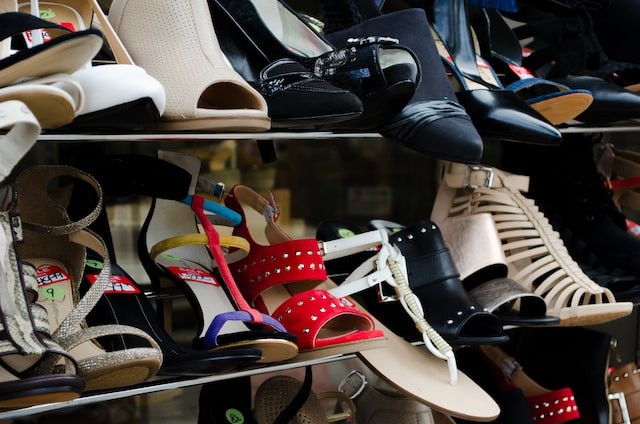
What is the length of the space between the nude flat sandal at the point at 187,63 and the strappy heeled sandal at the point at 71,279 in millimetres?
128

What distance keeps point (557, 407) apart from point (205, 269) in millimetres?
563

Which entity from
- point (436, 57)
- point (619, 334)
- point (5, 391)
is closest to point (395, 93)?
point (436, 57)

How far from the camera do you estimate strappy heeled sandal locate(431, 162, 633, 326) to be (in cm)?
104

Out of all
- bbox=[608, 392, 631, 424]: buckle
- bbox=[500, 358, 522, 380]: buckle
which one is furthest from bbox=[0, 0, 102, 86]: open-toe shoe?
bbox=[608, 392, 631, 424]: buckle

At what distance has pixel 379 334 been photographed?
818 mm

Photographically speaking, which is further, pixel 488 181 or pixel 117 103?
pixel 488 181

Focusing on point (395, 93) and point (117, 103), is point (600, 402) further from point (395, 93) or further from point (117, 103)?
point (117, 103)

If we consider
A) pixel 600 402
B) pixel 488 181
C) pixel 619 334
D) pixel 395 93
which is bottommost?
pixel 619 334

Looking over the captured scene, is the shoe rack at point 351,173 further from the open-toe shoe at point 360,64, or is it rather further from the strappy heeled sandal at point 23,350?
the strappy heeled sandal at point 23,350

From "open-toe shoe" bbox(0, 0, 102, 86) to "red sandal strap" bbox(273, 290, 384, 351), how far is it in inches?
13.7

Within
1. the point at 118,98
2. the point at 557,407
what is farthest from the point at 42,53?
the point at 557,407

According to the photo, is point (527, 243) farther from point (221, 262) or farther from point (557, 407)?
point (221, 262)

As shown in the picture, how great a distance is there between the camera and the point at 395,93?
80 cm

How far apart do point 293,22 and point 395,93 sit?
227 millimetres
